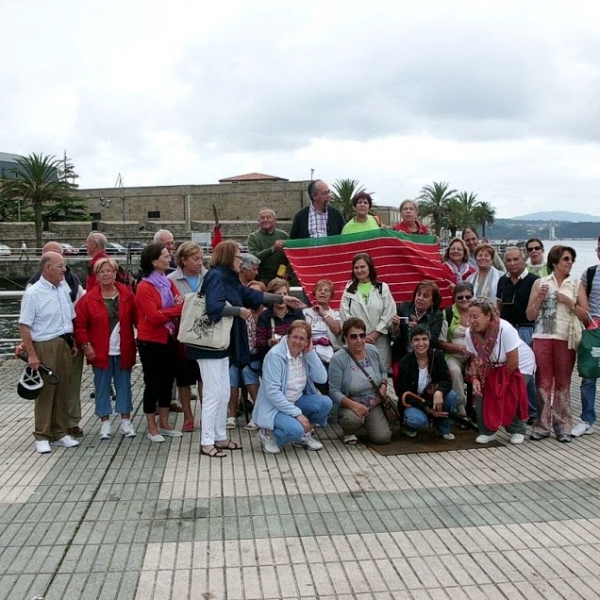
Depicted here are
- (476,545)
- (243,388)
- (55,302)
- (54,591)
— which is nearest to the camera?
(54,591)

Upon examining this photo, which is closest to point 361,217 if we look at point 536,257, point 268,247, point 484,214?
point 268,247

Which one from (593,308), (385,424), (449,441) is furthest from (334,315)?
(593,308)

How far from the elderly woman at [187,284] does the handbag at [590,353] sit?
12.1 ft

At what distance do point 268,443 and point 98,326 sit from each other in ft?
6.43

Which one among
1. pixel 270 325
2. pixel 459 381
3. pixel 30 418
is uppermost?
pixel 270 325

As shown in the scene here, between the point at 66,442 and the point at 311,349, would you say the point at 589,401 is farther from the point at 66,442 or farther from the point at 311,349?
the point at 66,442

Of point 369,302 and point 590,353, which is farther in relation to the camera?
point 369,302

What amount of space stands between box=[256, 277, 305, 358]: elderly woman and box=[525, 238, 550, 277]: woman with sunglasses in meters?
2.80

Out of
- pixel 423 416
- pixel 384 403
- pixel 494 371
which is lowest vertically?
pixel 423 416

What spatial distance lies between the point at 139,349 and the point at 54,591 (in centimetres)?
300

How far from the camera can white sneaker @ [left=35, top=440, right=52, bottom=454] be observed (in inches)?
238

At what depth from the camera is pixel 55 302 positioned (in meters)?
6.15

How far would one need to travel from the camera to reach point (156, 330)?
20.7 ft

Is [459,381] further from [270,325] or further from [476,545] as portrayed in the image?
[476,545]
